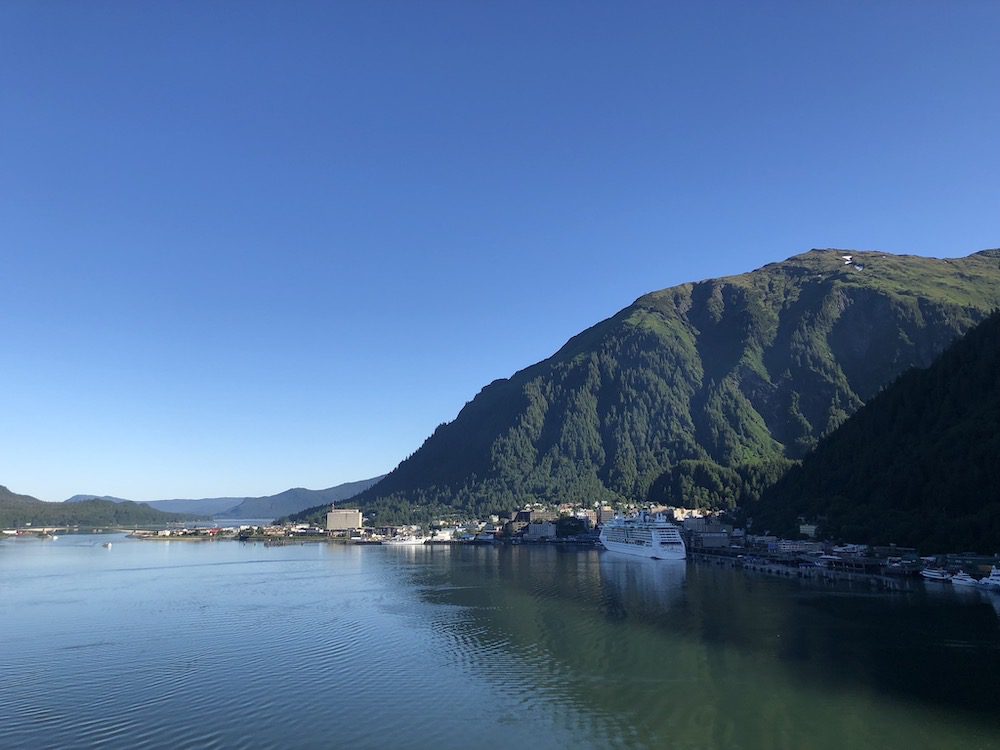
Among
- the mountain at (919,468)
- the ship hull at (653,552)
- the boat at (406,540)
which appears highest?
the mountain at (919,468)

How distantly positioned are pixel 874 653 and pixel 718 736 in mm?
17005

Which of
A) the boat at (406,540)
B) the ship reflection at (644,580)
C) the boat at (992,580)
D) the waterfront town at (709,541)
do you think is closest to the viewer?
the boat at (992,580)

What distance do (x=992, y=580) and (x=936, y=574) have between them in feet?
20.7

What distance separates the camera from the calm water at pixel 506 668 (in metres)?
24.7

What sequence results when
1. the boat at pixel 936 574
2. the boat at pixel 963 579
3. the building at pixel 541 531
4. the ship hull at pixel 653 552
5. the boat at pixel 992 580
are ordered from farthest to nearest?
1. the building at pixel 541 531
2. the ship hull at pixel 653 552
3. the boat at pixel 936 574
4. the boat at pixel 963 579
5. the boat at pixel 992 580

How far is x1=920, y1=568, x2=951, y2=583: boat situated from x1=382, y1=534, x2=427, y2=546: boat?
114 meters

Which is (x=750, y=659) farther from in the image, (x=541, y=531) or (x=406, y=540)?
(x=406, y=540)

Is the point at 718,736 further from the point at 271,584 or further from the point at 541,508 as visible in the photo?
the point at 541,508

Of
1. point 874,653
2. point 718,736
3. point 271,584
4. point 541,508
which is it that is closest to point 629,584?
point 874,653

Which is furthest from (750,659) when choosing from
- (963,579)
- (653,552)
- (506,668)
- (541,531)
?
(541,531)

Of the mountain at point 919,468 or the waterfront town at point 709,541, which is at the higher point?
the mountain at point 919,468

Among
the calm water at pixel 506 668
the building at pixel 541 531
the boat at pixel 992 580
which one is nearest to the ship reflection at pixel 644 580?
the calm water at pixel 506 668

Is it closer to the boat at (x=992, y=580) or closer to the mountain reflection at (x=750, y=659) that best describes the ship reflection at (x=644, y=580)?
the mountain reflection at (x=750, y=659)

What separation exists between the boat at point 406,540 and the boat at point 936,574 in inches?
4475
